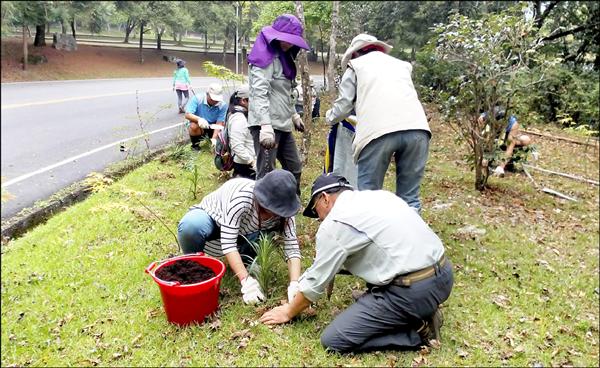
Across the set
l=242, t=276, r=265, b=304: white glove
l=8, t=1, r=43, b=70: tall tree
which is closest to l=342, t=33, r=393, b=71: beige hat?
l=242, t=276, r=265, b=304: white glove

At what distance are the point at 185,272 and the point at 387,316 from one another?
1.27 meters

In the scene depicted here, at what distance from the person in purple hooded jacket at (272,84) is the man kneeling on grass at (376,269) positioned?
1.30 meters

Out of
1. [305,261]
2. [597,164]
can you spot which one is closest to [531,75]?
[597,164]

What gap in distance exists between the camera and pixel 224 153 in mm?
5215

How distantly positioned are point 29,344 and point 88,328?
0.33 metres

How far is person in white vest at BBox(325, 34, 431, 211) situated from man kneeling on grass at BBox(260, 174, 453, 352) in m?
0.69

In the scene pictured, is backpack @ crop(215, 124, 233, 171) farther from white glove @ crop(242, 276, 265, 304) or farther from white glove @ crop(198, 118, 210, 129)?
white glove @ crop(242, 276, 265, 304)

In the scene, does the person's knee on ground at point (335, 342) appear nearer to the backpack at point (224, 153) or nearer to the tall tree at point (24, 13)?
the tall tree at point (24, 13)

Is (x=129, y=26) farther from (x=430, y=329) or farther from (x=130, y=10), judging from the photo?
(x=430, y=329)

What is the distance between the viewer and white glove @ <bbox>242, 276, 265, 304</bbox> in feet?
9.96

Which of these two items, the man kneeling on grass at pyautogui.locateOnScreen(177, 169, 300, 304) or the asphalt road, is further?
the asphalt road

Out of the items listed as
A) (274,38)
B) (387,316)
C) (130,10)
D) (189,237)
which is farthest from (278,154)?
(130,10)

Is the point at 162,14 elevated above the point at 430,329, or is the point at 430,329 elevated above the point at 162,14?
the point at 162,14

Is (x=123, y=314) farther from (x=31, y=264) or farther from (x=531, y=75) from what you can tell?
(x=531, y=75)
